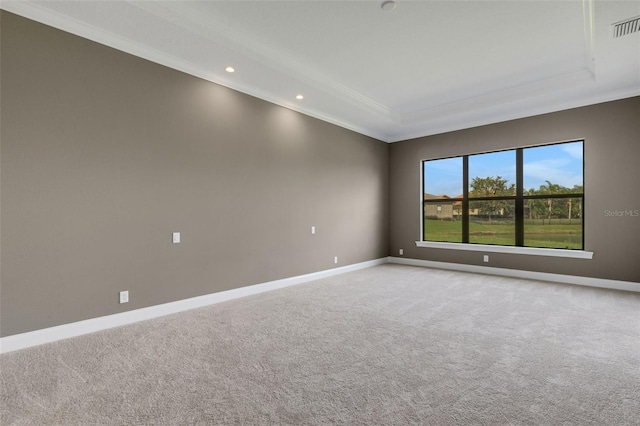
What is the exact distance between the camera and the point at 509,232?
5.53 meters

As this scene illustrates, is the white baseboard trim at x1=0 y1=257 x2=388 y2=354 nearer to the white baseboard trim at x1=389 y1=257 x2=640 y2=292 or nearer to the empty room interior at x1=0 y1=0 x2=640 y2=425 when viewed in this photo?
the empty room interior at x1=0 y1=0 x2=640 y2=425

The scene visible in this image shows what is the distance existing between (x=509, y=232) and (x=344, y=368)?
4774 mm

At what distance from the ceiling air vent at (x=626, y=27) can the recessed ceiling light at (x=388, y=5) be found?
2.10 meters

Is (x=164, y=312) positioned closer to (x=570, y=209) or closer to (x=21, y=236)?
(x=21, y=236)

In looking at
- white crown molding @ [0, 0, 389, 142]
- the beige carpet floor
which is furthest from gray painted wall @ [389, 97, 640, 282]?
white crown molding @ [0, 0, 389, 142]

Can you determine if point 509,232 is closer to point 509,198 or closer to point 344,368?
point 509,198

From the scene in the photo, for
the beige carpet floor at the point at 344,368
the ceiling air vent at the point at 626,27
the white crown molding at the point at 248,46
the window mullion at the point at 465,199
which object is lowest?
the beige carpet floor at the point at 344,368

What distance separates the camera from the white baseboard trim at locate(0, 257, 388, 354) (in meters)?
2.50

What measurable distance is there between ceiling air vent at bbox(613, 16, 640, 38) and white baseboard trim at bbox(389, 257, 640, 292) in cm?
343

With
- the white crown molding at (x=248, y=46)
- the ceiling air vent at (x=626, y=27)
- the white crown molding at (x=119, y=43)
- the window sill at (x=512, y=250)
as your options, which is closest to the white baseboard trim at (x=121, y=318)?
the white crown molding at (x=119, y=43)

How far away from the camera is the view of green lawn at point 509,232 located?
4.97m

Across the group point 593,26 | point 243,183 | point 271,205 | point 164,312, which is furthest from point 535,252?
point 164,312

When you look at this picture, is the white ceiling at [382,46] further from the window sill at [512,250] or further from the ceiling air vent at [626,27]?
the window sill at [512,250]

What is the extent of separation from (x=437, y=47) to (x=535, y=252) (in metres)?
3.82
